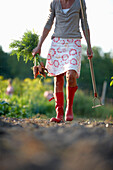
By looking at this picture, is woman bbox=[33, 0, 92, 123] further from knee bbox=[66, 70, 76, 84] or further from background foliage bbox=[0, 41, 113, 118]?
background foliage bbox=[0, 41, 113, 118]

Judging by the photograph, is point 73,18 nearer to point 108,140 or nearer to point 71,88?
point 71,88

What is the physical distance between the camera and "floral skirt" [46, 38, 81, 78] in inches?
107

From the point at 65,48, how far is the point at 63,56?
0.32ft

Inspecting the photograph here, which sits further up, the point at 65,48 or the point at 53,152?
the point at 65,48

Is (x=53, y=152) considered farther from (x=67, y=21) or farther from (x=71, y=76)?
(x=67, y=21)

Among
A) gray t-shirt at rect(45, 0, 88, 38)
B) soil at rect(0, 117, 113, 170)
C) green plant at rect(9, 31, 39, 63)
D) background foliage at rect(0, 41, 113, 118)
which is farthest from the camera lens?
background foliage at rect(0, 41, 113, 118)

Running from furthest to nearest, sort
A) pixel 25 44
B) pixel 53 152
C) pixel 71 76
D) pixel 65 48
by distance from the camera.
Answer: pixel 25 44, pixel 65 48, pixel 71 76, pixel 53 152

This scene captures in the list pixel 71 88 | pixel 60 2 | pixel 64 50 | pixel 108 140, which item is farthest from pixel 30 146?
pixel 60 2

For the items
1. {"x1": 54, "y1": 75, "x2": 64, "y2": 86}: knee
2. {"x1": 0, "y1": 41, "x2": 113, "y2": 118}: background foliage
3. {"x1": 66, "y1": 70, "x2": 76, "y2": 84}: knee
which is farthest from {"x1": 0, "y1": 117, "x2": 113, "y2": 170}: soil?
{"x1": 0, "y1": 41, "x2": 113, "y2": 118}: background foliage

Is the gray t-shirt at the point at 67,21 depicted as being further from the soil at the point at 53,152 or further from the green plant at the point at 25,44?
the soil at the point at 53,152

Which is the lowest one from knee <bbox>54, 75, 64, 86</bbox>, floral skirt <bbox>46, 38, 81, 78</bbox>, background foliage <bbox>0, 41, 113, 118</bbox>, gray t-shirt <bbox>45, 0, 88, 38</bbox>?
background foliage <bbox>0, 41, 113, 118</bbox>

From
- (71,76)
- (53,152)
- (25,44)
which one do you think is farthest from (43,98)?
(53,152)

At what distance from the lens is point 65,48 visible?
9.24 feet

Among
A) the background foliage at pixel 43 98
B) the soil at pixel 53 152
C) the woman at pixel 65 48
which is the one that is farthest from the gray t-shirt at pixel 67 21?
the soil at pixel 53 152
